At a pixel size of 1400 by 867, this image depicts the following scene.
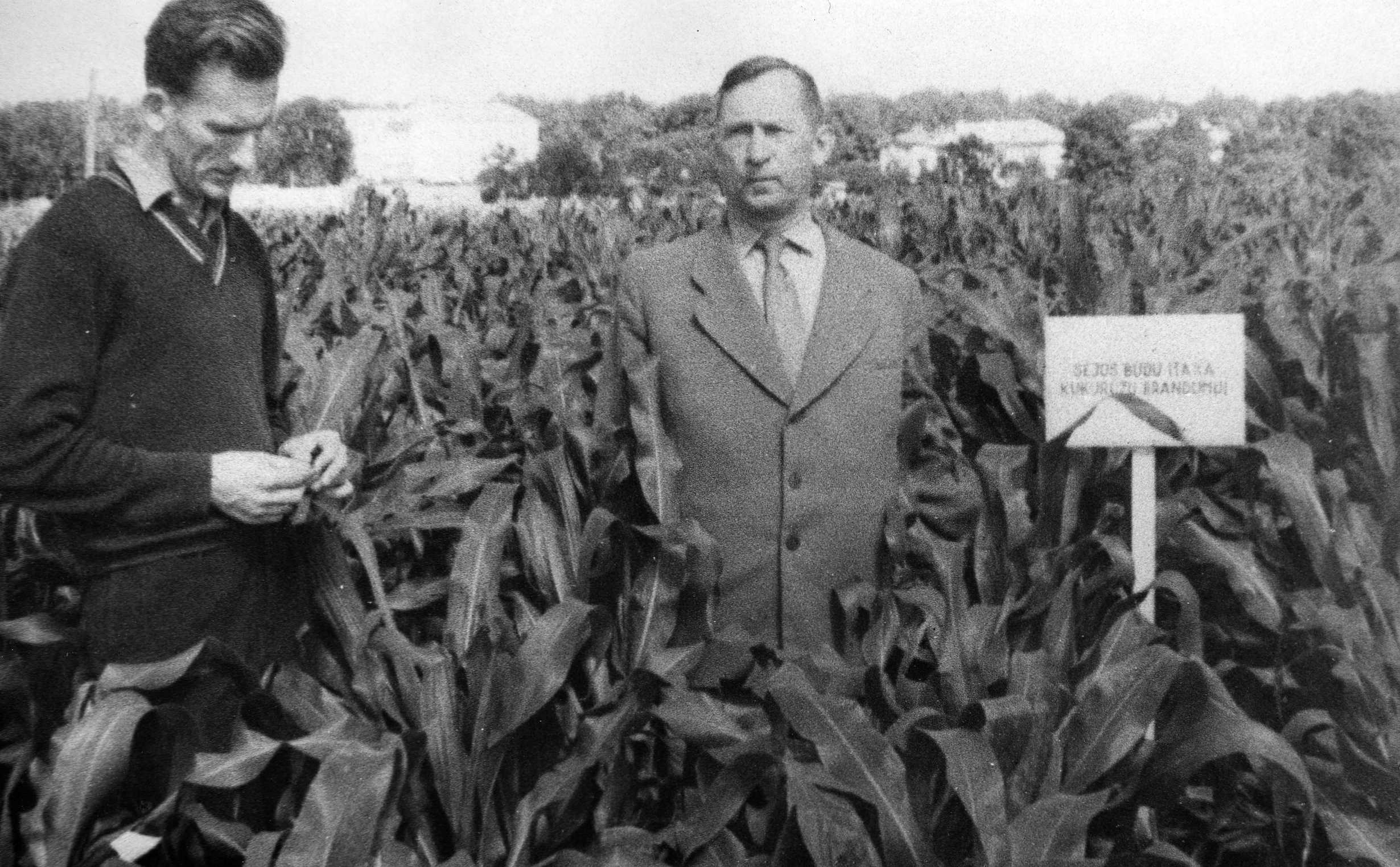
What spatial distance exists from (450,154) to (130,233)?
25995 millimetres

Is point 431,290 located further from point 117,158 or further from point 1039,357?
point 117,158

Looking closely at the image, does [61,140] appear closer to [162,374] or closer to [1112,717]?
[162,374]

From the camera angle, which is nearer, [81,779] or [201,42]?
[81,779]

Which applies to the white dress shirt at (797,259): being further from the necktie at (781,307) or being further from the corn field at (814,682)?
the corn field at (814,682)

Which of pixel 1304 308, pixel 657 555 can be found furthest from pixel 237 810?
pixel 1304 308

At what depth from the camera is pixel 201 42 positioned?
159 centimetres

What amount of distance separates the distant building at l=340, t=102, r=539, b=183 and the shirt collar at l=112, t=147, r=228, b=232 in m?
21.2

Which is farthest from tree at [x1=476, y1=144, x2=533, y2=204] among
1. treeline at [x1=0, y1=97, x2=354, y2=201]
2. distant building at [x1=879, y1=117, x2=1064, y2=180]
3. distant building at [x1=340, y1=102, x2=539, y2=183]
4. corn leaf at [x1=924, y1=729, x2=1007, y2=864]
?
corn leaf at [x1=924, y1=729, x2=1007, y2=864]

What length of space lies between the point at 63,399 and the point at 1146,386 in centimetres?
156

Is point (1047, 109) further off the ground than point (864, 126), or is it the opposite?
point (1047, 109)

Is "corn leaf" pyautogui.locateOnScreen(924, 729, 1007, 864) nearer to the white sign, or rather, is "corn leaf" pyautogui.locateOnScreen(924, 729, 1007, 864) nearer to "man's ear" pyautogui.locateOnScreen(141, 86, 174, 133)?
the white sign

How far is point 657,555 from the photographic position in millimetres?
1818

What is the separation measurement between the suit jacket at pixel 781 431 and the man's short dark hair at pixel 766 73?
0.71ft

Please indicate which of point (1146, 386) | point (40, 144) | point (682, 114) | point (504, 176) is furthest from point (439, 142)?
point (1146, 386)
